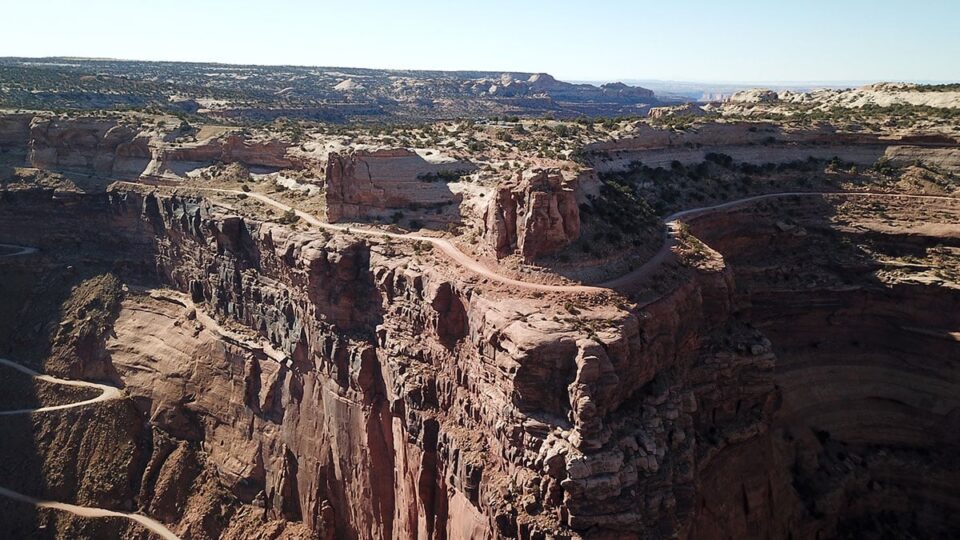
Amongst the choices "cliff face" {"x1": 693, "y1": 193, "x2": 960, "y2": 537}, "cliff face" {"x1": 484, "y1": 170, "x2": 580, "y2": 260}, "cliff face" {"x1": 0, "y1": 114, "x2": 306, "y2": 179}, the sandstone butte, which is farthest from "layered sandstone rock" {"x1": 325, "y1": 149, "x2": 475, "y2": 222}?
"cliff face" {"x1": 693, "y1": 193, "x2": 960, "y2": 537}

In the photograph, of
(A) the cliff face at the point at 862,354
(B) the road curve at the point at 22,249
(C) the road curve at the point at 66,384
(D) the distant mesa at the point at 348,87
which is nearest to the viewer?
(A) the cliff face at the point at 862,354

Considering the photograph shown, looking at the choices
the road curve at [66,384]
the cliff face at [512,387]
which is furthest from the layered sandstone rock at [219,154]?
the road curve at [66,384]

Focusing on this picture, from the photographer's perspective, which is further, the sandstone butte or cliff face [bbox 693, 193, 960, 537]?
cliff face [bbox 693, 193, 960, 537]

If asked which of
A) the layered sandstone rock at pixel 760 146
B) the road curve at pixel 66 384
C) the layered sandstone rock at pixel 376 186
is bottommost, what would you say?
the road curve at pixel 66 384

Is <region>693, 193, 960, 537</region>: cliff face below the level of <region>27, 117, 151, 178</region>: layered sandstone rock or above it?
below

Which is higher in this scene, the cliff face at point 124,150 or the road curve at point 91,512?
the cliff face at point 124,150

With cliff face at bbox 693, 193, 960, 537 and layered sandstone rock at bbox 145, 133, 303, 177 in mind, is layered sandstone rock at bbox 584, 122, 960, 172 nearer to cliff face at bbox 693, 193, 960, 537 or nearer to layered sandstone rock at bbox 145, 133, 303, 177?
cliff face at bbox 693, 193, 960, 537

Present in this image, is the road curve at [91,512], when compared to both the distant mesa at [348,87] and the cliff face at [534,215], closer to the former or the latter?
the cliff face at [534,215]
